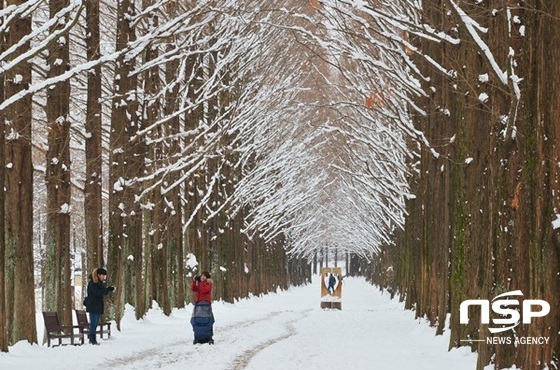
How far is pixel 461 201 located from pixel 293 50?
2232 centimetres

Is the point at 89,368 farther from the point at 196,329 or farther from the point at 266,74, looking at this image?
the point at 266,74

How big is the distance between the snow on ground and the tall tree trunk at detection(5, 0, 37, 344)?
576 millimetres

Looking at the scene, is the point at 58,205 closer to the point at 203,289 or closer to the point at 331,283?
the point at 203,289

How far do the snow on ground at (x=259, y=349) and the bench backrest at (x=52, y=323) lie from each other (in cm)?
67

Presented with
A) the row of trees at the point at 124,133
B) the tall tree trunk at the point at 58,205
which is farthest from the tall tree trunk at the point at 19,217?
the tall tree trunk at the point at 58,205

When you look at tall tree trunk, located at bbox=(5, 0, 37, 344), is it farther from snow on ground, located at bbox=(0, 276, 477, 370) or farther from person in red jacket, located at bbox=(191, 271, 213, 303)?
person in red jacket, located at bbox=(191, 271, 213, 303)

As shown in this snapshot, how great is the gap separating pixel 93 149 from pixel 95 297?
3995 mm

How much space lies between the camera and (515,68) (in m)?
13.5

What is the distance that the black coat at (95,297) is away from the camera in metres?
21.9

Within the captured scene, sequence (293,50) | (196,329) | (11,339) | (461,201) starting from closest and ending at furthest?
1. (461,201)
2. (11,339)
3. (196,329)
4. (293,50)

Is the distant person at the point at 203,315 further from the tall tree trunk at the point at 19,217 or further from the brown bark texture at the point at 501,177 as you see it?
the brown bark texture at the point at 501,177

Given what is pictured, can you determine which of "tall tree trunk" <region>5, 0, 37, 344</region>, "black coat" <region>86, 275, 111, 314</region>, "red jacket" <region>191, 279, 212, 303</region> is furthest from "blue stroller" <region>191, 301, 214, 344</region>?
"tall tree trunk" <region>5, 0, 37, 344</region>

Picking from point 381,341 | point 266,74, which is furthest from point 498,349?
point 266,74

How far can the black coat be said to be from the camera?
2191cm
